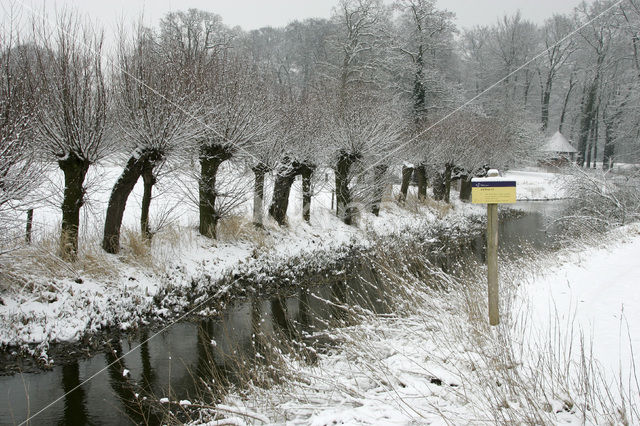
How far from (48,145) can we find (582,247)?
11.4m

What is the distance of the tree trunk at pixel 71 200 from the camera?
26.7ft

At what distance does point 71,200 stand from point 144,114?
7.37ft

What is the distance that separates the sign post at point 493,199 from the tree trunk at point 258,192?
28.5 ft

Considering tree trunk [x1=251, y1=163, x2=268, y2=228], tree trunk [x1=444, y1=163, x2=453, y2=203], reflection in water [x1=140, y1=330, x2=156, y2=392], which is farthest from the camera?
tree trunk [x1=444, y1=163, x2=453, y2=203]

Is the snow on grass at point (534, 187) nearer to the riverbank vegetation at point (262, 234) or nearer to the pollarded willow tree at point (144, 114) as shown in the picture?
the riverbank vegetation at point (262, 234)

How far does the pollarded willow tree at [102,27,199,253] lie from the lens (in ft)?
28.5

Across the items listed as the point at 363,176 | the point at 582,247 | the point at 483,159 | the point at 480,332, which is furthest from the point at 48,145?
the point at 483,159

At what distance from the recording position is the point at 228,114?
10586 millimetres

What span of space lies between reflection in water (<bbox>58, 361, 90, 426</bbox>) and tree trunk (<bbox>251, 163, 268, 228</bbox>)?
6991mm

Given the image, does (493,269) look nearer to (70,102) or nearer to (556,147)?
(70,102)

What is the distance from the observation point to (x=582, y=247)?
9.75 meters

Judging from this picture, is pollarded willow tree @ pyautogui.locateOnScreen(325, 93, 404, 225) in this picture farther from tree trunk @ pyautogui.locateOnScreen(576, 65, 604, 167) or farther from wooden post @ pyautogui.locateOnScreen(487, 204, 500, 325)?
tree trunk @ pyautogui.locateOnScreen(576, 65, 604, 167)

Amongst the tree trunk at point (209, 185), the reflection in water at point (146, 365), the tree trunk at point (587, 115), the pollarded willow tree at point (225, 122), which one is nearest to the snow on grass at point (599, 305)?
the reflection in water at point (146, 365)

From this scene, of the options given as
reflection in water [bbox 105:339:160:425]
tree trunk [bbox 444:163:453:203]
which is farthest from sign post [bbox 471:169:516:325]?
tree trunk [bbox 444:163:453:203]
